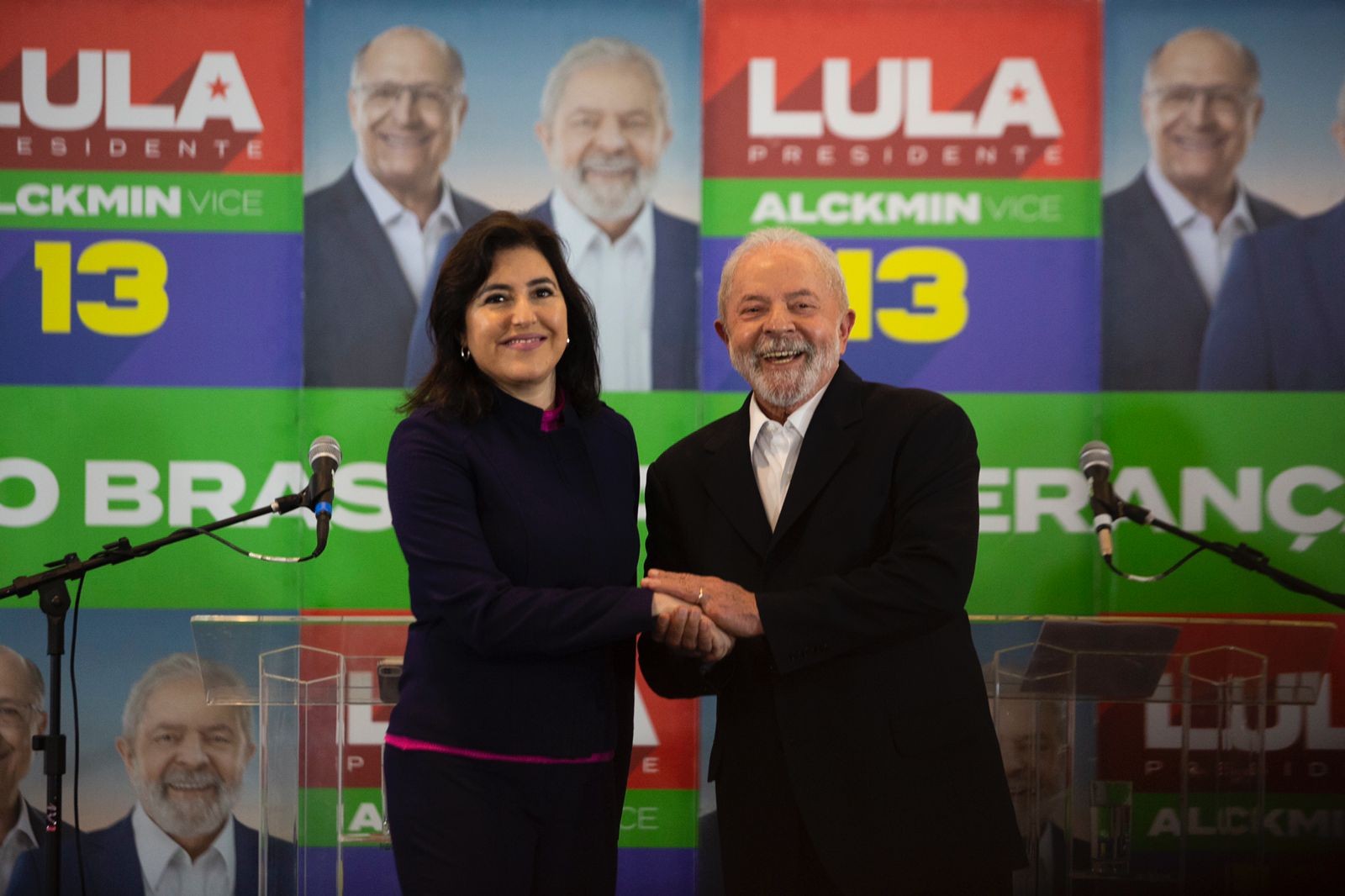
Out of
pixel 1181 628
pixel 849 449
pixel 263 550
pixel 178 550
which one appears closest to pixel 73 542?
pixel 178 550

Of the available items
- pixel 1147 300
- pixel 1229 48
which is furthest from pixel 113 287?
pixel 1229 48

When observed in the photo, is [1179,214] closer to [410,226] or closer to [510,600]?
[410,226]

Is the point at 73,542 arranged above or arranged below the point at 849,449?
below

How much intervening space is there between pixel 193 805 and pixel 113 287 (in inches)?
72.9

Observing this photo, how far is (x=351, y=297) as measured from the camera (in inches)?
186

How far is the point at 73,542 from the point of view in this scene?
4695 mm

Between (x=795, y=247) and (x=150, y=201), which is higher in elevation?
(x=150, y=201)

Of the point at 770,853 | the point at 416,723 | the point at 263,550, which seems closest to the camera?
the point at 416,723

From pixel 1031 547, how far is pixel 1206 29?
1.96m

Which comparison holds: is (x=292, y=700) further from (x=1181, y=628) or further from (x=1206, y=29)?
(x=1206, y=29)

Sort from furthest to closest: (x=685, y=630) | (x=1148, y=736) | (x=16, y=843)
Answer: (x=16, y=843)
(x=1148, y=736)
(x=685, y=630)

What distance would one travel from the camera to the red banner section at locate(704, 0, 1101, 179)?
15.6 feet

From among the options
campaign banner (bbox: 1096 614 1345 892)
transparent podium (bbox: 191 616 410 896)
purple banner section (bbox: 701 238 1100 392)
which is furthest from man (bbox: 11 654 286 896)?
campaign banner (bbox: 1096 614 1345 892)

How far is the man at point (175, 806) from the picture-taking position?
426 centimetres
